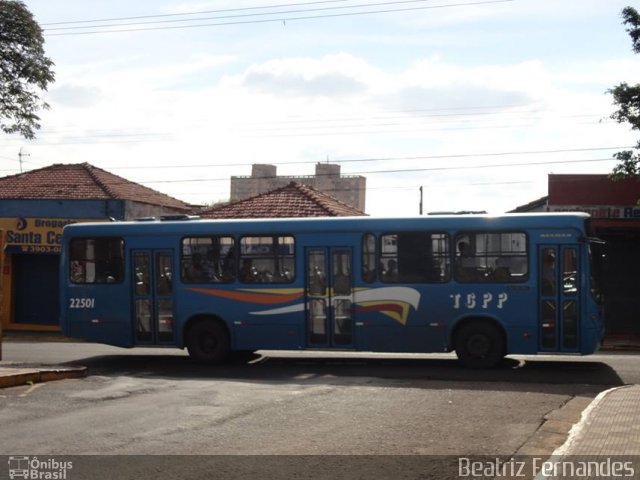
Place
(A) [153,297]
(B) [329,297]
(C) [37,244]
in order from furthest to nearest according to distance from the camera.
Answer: (C) [37,244], (A) [153,297], (B) [329,297]

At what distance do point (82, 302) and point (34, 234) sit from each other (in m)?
16.1

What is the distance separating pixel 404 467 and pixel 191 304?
10.0 metres

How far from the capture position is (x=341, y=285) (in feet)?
53.8

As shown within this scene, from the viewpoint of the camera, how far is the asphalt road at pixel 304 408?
866 cm

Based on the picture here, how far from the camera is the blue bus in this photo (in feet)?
50.6

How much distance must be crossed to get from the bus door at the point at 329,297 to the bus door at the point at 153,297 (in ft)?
9.78

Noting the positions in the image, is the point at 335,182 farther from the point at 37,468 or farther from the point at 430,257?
the point at 37,468

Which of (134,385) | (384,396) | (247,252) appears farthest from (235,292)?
(384,396)

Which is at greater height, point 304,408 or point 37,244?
point 37,244

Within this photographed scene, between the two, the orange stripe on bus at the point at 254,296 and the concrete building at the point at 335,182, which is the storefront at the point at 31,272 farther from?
the concrete building at the point at 335,182

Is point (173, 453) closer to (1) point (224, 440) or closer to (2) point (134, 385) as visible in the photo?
(1) point (224, 440)

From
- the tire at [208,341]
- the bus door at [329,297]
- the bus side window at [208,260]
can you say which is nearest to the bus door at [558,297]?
the bus door at [329,297]

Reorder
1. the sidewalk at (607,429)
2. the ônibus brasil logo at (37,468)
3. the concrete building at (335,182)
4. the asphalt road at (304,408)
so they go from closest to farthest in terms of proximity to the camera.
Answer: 1. the ônibus brasil logo at (37,468)
2. the sidewalk at (607,429)
3. the asphalt road at (304,408)
4. the concrete building at (335,182)

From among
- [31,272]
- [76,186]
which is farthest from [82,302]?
[76,186]
